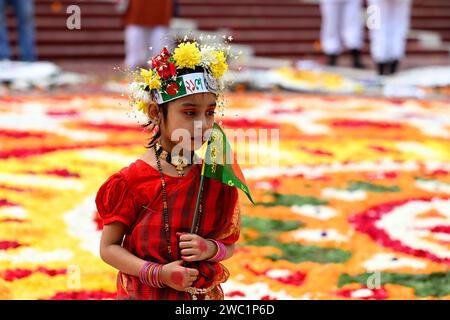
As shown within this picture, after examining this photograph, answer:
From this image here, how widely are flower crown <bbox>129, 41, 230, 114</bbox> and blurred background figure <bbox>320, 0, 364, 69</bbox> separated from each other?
22.0 ft

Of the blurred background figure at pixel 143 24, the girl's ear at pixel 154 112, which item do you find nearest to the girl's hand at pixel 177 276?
the girl's ear at pixel 154 112

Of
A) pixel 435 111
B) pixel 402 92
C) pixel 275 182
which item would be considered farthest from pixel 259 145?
pixel 402 92

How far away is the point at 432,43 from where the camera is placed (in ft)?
34.9

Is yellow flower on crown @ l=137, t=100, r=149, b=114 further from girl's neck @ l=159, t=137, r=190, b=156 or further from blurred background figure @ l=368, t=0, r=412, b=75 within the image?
blurred background figure @ l=368, t=0, r=412, b=75

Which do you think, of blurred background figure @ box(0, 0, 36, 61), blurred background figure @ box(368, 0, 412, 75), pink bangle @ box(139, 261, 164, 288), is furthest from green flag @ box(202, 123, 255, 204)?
blurred background figure @ box(368, 0, 412, 75)

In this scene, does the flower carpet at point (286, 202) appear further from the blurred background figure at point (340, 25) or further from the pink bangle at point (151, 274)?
the blurred background figure at point (340, 25)

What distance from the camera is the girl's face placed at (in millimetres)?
1884

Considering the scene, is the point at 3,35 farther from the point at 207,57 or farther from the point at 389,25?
the point at 207,57

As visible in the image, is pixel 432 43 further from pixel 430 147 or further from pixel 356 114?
pixel 430 147

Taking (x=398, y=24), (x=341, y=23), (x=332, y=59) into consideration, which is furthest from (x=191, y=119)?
(x=332, y=59)

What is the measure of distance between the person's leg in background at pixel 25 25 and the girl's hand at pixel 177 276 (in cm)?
598

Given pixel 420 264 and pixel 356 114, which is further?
pixel 356 114

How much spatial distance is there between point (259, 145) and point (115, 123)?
1023mm
